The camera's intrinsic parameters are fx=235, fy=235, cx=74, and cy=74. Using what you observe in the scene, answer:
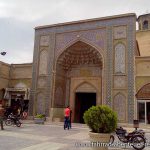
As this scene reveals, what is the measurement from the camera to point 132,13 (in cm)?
1496

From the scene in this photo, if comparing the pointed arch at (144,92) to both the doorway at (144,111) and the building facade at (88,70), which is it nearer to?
the building facade at (88,70)

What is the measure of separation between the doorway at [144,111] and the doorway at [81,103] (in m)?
4.98

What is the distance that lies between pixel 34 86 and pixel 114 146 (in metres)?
10.8

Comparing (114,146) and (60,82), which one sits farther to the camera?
(60,82)

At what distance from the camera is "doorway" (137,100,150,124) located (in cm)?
1401

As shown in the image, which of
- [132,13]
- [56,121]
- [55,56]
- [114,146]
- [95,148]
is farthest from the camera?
[55,56]

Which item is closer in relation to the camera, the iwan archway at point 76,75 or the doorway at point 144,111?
the doorway at point 144,111


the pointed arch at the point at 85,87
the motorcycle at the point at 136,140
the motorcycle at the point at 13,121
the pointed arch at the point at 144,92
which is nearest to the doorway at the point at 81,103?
the pointed arch at the point at 85,87

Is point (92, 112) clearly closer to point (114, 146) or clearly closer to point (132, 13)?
point (114, 146)

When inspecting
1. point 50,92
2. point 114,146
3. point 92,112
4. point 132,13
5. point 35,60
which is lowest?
point 114,146

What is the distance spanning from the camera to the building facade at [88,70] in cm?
1435

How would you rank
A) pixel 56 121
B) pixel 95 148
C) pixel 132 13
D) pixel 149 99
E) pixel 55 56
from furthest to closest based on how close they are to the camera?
pixel 55 56 → pixel 56 121 → pixel 132 13 → pixel 149 99 → pixel 95 148

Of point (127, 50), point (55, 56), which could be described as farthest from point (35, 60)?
point (127, 50)

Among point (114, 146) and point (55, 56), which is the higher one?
point (55, 56)
